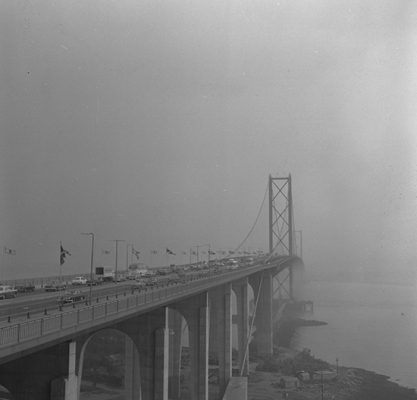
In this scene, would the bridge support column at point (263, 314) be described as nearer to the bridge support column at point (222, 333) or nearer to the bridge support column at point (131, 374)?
the bridge support column at point (222, 333)

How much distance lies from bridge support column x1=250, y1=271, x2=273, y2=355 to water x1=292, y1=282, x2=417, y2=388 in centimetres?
570

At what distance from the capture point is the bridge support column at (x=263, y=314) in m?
59.2

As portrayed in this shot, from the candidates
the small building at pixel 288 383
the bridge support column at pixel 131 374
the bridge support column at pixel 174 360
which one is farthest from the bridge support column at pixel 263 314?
the bridge support column at pixel 131 374

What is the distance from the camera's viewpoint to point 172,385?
37.7 m

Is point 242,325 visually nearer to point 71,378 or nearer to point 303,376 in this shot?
point 303,376

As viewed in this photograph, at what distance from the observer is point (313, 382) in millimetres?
44344

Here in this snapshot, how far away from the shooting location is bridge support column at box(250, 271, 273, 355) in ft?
194

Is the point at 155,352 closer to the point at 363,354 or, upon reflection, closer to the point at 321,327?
the point at 363,354

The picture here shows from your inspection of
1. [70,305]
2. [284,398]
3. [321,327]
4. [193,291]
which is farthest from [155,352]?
[321,327]

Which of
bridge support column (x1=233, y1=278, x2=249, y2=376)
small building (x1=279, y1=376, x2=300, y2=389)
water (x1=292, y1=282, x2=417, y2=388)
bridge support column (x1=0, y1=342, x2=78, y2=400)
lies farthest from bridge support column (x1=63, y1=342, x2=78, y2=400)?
water (x1=292, y1=282, x2=417, y2=388)

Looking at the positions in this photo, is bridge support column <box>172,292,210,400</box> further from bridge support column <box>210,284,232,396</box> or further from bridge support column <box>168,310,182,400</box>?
bridge support column <box>210,284,232,396</box>

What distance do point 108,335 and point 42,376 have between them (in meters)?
39.3

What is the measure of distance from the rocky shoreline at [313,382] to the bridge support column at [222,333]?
245 centimetres

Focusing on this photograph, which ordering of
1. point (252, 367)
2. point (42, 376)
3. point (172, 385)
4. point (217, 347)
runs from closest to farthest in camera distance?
1. point (42, 376)
2. point (172, 385)
3. point (217, 347)
4. point (252, 367)
